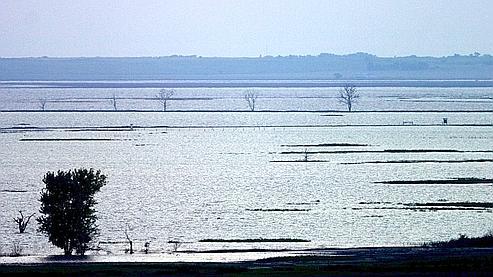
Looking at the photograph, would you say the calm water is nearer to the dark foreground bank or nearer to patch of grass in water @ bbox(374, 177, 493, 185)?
patch of grass in water @ bbox(374, 177, 493, 185)

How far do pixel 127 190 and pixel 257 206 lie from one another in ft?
42.8

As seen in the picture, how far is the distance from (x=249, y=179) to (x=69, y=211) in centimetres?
3805

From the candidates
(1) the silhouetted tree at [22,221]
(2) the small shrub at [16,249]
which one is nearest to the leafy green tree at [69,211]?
(2) the small shrub at [16,249]

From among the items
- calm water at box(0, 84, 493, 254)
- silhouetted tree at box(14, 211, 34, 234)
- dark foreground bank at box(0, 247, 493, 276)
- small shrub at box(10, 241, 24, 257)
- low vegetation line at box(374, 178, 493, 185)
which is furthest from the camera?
low vegetation line at box(374, 178, 493, 185)

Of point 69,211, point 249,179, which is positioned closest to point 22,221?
point 69,211

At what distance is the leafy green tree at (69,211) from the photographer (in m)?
44.8

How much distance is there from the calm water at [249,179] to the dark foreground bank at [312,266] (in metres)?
9.59

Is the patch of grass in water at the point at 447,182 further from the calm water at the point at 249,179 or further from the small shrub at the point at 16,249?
the small shrub at the point at 16,249

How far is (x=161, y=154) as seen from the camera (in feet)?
354

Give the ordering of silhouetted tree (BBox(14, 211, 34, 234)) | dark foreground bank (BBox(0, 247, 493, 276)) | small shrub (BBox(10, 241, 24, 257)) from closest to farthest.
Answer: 1. dark foreground bank (BBox(0, 247, 493, 276))
2. small shrub (BBox(10, 241, 24, 257))
3. silhouetted tree (BBox(14, 211, 34, 234))

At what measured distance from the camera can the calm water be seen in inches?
2157

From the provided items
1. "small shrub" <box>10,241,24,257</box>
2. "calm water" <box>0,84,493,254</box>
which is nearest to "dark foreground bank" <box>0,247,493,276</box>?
"small shrub" <box>10,241,24,257</box>

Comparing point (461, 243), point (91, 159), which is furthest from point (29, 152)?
point (461, 243)

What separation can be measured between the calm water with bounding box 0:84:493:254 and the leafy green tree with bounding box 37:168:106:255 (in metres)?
3.07
